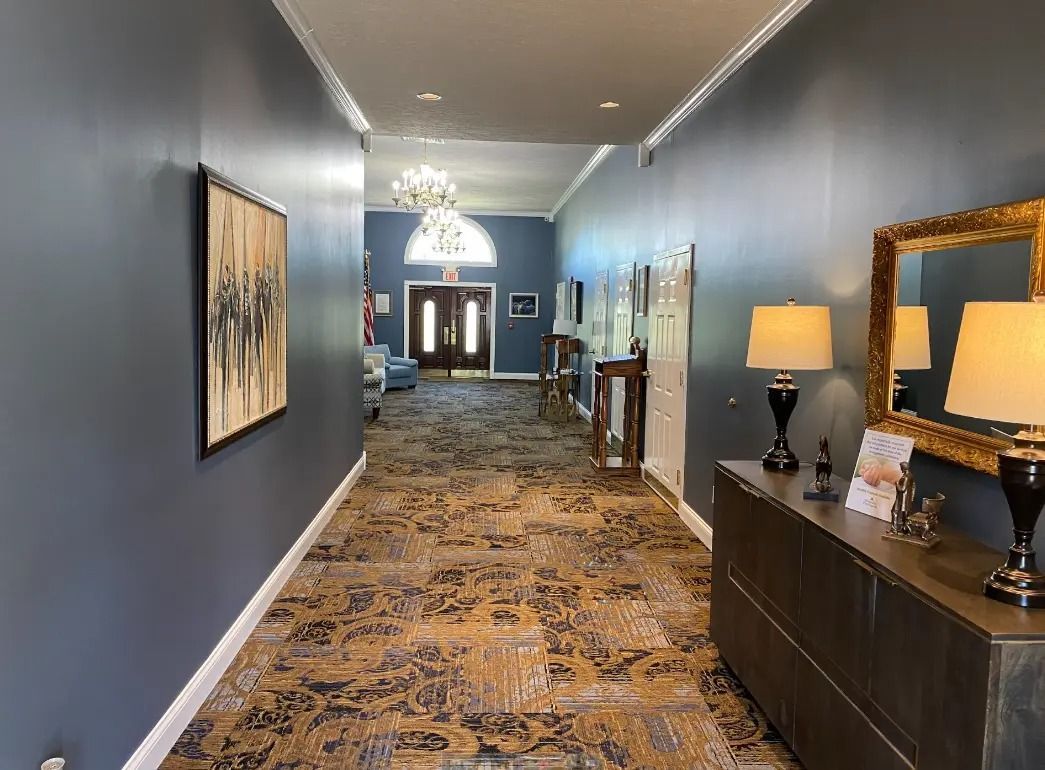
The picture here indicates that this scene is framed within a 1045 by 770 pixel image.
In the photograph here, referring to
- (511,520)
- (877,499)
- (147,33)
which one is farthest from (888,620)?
(511,520)

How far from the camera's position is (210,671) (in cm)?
293

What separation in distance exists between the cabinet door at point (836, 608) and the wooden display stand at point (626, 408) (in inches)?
181

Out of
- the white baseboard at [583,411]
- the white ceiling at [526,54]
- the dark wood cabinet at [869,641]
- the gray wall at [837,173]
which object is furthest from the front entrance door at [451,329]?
the dark wood cabinet at [869,641]

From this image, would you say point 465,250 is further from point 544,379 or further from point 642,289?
point 642,289

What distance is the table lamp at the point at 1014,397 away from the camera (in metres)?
1.62

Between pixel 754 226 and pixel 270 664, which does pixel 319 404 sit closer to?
pixel 270 664

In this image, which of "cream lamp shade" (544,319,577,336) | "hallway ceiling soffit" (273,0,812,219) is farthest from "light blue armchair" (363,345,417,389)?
"hallway ceiling soffit" (273,0,812,219)

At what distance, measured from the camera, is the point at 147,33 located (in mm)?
2287

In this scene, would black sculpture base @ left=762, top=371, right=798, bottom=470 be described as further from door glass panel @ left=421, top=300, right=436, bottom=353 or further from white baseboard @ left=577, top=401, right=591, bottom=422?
door glass panel @ left=421, top=300, right=436, bottom=353

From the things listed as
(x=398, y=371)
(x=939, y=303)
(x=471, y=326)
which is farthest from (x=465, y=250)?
(x=939, y=303)

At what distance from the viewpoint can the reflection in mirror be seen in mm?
2172

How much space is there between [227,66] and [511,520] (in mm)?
3471

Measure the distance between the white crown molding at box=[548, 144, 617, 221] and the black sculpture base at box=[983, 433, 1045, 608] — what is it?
645 cm

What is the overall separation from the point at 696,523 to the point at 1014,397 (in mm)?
3653
